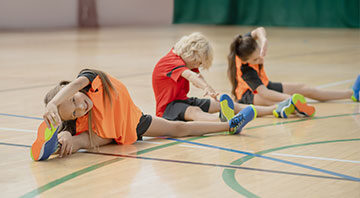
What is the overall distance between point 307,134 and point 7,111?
1857 millimetres

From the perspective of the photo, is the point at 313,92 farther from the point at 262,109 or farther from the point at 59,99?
the point at 59,99

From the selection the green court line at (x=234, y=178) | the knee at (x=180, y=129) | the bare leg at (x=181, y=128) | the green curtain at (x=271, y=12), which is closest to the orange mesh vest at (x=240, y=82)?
the bare leg at (x=181, y=128)

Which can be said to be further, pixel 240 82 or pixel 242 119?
pixel 240 82

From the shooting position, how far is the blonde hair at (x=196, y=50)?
3.20m

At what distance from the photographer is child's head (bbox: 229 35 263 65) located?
12.2 ft

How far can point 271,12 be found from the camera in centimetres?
1504

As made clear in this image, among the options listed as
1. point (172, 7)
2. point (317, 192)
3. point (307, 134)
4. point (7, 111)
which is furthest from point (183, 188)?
point (172, 7)

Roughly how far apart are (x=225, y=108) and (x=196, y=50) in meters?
0.39

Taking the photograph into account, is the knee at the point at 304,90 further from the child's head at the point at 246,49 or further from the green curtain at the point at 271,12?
the green curtain at the point at 271,12

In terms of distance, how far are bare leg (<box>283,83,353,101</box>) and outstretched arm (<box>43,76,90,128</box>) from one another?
1.86m

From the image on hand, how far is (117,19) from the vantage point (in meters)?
15.3

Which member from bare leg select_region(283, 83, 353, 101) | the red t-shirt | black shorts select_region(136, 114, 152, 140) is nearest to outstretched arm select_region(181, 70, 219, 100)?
the red t-shirt

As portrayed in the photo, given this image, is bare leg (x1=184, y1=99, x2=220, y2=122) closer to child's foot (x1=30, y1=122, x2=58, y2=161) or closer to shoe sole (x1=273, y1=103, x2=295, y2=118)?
shoe sole (x1=273, y1=103, x2=295, y2=118)

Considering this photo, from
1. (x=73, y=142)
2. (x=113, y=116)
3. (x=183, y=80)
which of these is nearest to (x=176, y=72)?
(x=183, y=80)
